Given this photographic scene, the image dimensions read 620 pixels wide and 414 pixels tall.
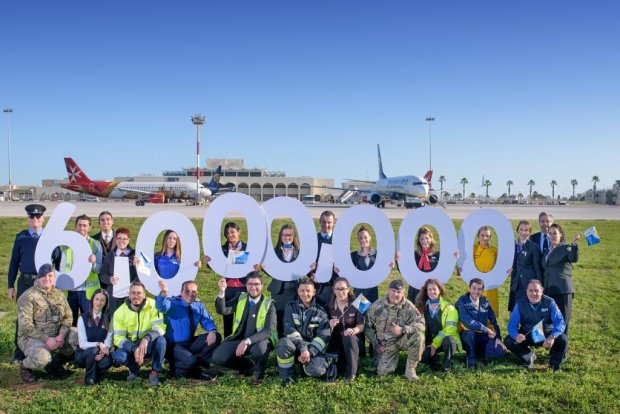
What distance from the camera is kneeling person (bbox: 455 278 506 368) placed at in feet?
20.9

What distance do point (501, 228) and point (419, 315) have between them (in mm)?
2135

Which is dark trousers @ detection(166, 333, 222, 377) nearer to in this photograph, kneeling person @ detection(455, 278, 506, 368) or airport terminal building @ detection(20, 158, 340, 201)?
kneeling person @ detection(455, 278, 506, 368)

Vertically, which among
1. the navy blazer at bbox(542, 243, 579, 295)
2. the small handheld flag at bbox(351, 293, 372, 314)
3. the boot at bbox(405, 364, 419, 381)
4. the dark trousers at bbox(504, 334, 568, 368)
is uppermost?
the navy blazer at bbox(542, 243, 579, 295)

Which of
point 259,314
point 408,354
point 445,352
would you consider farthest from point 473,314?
point 259,314

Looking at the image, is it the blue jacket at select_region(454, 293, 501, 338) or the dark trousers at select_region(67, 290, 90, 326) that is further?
the dark trousers at select_region(67, 290, 90, 326)

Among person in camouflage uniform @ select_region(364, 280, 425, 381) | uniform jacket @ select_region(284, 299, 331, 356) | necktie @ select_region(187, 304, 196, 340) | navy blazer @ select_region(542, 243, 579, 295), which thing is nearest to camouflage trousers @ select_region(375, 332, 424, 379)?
person in camouflage uniform @ select_region(364, 280, 425, 381)

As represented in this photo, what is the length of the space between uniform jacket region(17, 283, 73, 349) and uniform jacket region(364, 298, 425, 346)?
11.9ft

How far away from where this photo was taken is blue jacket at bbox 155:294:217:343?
611cm

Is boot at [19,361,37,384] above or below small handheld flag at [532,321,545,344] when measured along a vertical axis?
below

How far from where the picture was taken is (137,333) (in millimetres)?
5910

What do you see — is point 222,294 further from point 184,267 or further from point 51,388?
point 51,388

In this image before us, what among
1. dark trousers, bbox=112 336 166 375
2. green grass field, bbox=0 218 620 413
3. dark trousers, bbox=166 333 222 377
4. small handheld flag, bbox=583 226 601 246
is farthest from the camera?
small handheld flag, bbox=583 226 601 246

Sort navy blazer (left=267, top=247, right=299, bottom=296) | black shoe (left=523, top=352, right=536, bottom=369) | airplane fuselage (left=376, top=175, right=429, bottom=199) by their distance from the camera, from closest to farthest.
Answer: black shoe (left=523, top=352, right=536, bottom=369) → navy blazer (left=267, top=247, right=299, bottom=296) → airplane fuselage (left=376, top=175, right=429, bottom=199)

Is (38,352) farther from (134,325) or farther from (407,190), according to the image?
(407,190)
